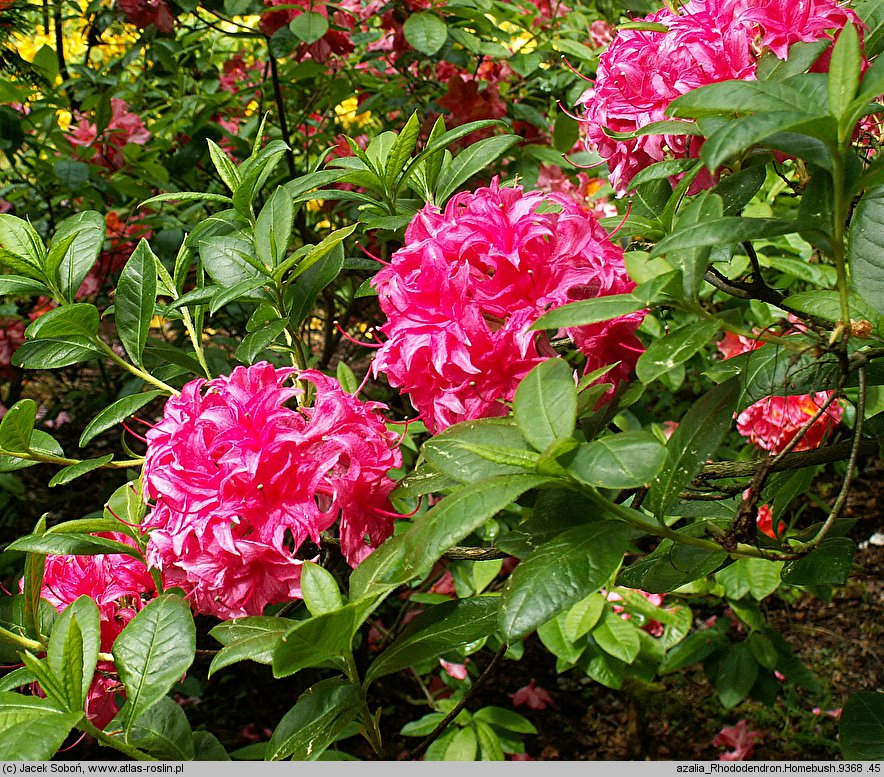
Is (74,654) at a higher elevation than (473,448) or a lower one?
lower

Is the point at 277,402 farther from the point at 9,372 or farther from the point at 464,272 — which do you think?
the point at 9,372

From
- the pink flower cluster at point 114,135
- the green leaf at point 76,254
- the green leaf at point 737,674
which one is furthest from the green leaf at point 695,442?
the pink flower cluster at point 114,135

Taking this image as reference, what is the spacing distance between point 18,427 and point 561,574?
0.60 meters

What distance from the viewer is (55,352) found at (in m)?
0.92

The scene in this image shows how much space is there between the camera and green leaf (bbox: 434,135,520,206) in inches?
36.6

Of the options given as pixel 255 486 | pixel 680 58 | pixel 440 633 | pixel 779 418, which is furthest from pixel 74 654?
pixel 779 418

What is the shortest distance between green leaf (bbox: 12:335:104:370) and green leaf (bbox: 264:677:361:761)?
45 centimetres

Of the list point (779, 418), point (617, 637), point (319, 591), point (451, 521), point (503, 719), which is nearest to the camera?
point (451, 521)

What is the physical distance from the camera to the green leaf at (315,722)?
682 millimetres

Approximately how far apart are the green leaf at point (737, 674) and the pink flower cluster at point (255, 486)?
52.2 inches

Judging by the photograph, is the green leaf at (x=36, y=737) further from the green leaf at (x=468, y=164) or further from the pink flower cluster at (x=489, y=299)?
the green leaf at (x=468, y=164)

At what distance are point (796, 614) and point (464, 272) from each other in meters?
2.73

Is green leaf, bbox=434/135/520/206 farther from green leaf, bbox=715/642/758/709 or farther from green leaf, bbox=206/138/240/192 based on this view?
green leaf, bbox=715/642/758/709

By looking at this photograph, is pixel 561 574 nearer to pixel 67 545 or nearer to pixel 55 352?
pixel 67 545
